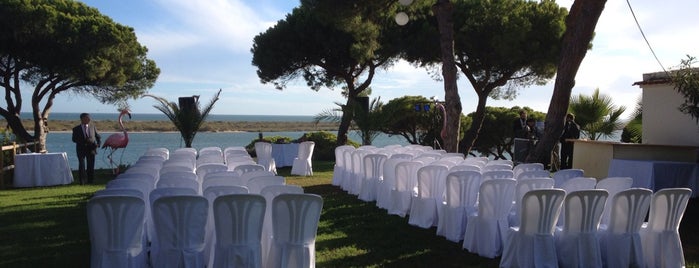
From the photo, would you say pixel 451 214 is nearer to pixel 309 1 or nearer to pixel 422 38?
pixel 309 1

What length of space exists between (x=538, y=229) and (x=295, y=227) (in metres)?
2.02

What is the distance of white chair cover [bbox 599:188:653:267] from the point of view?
4793mm

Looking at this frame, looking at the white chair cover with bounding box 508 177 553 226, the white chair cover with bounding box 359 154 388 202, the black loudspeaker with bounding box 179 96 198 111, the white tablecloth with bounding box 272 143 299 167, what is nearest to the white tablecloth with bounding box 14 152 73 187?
the black loudspeaker with bounding box 179 96 198 111

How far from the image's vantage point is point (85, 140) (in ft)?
37.3

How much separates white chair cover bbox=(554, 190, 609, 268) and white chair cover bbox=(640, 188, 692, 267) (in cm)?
47

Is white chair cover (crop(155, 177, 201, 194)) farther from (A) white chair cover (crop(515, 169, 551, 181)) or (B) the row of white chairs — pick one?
(A) white chair cover (crop(515, 169, 551, 181))

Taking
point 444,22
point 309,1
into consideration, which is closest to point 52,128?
point 309,1

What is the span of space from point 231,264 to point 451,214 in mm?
2781

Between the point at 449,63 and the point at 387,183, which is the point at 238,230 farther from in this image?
the point at 449,63

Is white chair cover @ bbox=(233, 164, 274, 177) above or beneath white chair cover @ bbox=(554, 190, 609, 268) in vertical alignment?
above

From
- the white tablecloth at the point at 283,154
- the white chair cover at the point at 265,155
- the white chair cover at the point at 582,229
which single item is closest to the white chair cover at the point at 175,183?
the white chair cover at the point at 582,229

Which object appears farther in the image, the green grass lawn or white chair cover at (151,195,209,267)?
the green grass lawn

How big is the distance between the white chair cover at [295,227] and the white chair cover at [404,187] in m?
3.26

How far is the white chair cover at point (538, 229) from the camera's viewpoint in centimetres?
471
